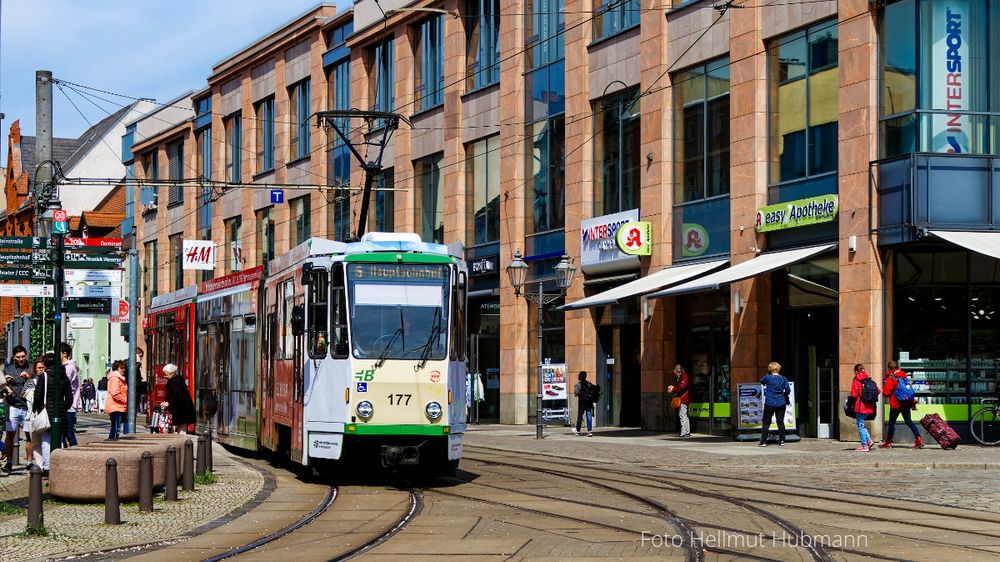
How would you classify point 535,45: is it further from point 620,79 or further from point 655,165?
point 655,165

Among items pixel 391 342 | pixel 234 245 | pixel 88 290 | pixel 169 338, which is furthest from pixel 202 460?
pixel 234 245

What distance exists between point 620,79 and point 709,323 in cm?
703

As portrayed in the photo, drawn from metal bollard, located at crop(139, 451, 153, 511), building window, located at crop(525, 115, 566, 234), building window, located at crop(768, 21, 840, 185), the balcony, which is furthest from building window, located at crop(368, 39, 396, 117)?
metal bollard, located at crop(139, 451, 153, 511)

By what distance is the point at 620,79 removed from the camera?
38.1 metres

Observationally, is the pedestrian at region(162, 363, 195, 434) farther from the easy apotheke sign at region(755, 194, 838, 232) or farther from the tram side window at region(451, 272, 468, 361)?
the easy apotheke sign at region(755, 194, 838, 232)

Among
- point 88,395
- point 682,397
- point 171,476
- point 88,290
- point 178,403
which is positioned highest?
point 88,290

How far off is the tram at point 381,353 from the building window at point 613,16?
19025 mm

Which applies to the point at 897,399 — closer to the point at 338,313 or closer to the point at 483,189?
the point at 338,313

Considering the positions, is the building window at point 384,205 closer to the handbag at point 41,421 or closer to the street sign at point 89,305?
the street sign at point 89,305

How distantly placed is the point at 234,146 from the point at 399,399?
4820 cm

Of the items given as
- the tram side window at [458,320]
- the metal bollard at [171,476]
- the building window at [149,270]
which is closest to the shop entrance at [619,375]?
the tram side window at [458,320]

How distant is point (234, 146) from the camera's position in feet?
216

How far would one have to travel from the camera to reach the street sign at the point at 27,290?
122ft

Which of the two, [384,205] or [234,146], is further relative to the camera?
[234,146]
